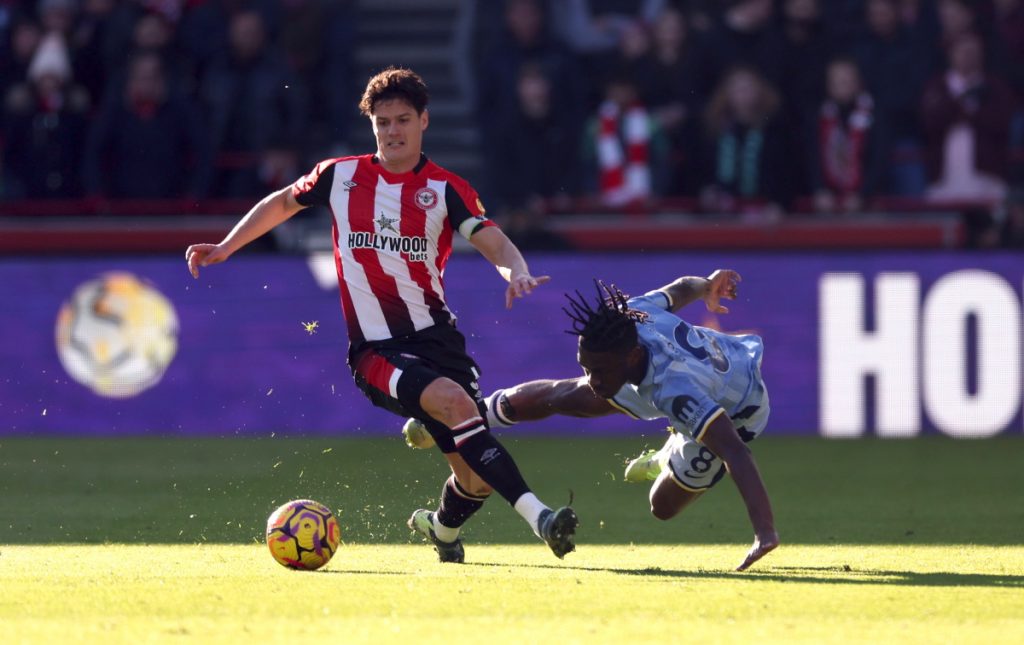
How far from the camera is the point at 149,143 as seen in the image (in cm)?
1512

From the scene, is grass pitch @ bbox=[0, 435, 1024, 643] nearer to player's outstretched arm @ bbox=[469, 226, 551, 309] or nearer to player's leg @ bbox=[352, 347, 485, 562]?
player's leg @ bbox=[352, 347, 485, 562]

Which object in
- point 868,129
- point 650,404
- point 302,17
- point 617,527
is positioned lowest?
point 617,527

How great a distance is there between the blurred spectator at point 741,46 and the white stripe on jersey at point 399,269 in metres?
7.93

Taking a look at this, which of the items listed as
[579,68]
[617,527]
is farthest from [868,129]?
[617,527]

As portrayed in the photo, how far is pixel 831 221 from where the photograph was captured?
14.3 metres

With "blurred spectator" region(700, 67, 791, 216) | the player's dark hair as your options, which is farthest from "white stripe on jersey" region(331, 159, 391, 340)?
"blurred spectator" region(700, 67, 791, 216)

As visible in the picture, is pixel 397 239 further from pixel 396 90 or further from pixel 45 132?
pixel 45 132

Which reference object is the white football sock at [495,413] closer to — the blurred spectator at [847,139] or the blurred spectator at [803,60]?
the blurred spectator at [847,139]

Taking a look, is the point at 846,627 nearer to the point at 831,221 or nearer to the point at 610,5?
the point at 831,221

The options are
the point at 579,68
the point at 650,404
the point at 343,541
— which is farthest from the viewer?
the point at 579,68

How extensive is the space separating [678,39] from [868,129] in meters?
1.74

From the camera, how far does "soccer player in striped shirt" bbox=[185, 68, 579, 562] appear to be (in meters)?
7.30

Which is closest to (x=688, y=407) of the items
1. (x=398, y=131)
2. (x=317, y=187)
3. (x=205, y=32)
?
(x=398, y=131)

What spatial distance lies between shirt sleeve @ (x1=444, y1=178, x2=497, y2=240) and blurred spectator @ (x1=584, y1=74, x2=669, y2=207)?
7.52 meters
